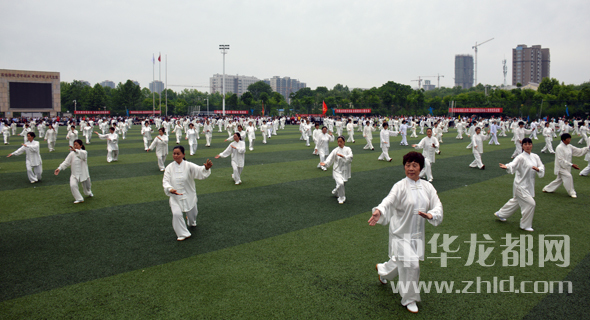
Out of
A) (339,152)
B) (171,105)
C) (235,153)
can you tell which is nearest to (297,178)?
(235,153)

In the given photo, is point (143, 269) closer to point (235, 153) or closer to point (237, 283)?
point (237, 283)

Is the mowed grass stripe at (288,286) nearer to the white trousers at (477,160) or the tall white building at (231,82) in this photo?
the white trousers at (477,160)

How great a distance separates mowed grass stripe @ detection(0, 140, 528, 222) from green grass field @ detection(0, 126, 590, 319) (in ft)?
0.35

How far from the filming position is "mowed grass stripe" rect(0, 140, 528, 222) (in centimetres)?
A: 882

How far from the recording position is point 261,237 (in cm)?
641

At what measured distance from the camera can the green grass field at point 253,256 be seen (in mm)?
4141

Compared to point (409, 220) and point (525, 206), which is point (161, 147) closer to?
point (409, 220)

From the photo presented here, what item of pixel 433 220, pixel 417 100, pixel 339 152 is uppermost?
pixel 417 100

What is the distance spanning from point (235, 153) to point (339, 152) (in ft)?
12.4

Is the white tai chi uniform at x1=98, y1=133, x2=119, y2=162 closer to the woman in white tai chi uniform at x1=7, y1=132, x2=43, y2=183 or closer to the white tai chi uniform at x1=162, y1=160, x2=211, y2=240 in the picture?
the woman in white tai chi uniform at x1=7, y1=132, x2=43, y2=183

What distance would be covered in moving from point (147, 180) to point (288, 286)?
8655mm

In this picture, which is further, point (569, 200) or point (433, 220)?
point (569, 200)

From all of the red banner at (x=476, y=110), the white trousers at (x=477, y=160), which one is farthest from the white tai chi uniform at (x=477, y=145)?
the red banner at (x=476, y=110)

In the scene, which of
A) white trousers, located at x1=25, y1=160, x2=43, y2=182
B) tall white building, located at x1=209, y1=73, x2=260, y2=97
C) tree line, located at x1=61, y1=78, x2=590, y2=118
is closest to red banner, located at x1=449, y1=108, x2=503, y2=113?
tree line, located at x1=61, y1=78, x2=590, y2=118
